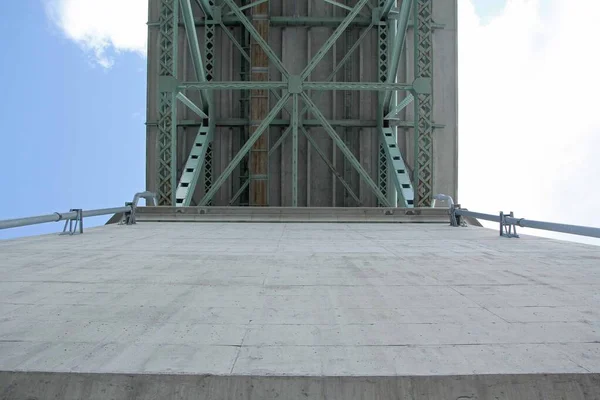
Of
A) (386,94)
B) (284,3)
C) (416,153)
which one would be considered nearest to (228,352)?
(416,153)

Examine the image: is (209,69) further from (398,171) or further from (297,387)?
(297,387)

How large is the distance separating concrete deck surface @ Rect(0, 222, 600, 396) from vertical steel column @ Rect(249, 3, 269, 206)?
8.21 m

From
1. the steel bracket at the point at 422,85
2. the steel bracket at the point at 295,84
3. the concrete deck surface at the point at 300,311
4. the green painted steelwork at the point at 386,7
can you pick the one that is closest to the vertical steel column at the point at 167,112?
the steel bracket at the point at 295,84

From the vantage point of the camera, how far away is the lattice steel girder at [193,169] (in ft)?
41.0

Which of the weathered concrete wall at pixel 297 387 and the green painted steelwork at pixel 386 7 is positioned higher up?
the green painted steelwork at pixel 386 7

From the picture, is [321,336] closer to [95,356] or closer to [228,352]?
[228,352]

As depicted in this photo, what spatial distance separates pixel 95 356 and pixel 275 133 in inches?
535

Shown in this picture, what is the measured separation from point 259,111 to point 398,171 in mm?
4917

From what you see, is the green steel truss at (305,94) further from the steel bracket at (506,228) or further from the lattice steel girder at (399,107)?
the steel bracket at (506,228)

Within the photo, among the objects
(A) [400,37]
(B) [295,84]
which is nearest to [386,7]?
(A) [400,37]

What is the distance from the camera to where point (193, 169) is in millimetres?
13406

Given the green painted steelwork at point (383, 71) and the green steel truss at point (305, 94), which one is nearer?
the green steel truss at point (305, 94)

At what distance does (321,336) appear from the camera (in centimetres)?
282

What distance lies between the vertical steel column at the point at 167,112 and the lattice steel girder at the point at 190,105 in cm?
56
